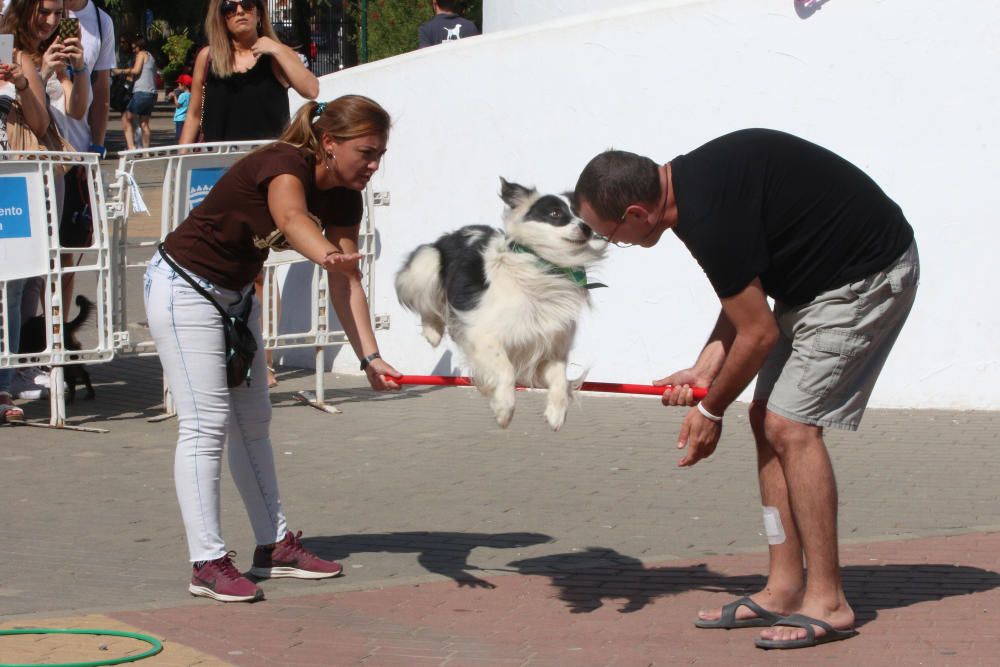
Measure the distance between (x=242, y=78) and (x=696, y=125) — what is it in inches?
121

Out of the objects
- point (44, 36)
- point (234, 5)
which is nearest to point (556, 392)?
point (234, 5)

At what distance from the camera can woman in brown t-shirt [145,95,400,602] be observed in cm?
493

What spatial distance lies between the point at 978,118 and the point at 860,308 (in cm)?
427

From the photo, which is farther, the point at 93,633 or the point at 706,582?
the point at 706,582

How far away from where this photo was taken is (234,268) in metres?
5.13

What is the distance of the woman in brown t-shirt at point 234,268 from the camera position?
493cm

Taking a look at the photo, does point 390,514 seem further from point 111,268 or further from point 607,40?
point 607,40

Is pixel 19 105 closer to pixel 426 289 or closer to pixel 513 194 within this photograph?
pixel 426 289

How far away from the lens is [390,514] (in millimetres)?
6711

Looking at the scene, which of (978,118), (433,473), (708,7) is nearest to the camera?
(433,473)

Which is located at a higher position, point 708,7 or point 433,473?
point 708,7

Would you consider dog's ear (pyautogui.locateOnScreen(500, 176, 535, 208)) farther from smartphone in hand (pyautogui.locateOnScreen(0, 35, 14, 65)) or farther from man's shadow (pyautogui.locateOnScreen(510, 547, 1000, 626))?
smartphone in hand (pyautogui.locateOnScreen(0, 35, 14, 65))

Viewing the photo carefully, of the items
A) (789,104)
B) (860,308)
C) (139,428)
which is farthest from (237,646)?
(789,104)

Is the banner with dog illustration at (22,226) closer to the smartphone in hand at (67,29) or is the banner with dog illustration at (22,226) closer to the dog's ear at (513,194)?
the smartphone in hand at (67,29)
